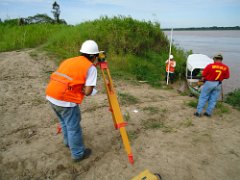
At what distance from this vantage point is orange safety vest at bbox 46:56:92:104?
2971 mm

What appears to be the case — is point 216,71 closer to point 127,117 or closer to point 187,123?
point 187,123

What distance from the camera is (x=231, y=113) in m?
6.19

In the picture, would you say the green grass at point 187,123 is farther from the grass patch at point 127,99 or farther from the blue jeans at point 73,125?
the blue jeans at point 73,125

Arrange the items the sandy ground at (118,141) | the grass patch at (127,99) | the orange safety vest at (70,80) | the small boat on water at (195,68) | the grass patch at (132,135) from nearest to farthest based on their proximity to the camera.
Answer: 1. the orange safety vest at (70,80)
2. the sandy ground at (118,141)
3. the grass patch at (132,135)
4. the grass patch at (127,99)
5. the small boat on water at (195,68)

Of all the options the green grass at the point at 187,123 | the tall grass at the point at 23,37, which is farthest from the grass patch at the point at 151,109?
the tall grass at the point at 23,37

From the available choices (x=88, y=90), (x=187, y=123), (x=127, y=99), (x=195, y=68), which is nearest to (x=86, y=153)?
(x=88, y=90)

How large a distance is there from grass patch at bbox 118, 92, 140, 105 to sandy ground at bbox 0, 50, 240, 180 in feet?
0.23

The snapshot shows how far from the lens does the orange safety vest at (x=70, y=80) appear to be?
9.75 feet

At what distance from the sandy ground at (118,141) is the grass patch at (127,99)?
0.23ft

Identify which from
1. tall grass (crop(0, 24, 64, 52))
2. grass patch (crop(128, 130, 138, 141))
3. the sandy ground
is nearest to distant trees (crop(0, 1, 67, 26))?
tall grass (crop(0, 24, 64, 52))

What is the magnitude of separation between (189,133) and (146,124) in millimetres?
962

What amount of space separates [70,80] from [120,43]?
27.9 ft

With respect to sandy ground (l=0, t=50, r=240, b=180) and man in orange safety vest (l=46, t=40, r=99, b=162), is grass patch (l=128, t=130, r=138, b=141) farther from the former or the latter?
man in orange safety vest (l=46, t=40, r=99, b=162)

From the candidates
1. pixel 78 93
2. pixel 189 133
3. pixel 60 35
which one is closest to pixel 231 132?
pixel 189 133
